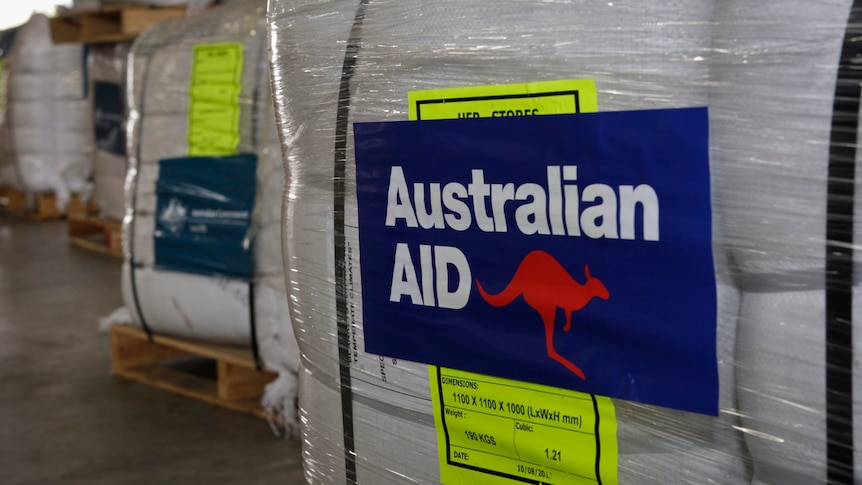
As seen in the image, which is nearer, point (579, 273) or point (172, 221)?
point (579, 273)

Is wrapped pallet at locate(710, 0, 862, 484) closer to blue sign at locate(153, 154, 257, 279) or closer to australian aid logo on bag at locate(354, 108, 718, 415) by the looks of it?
australian aid logo on bag at locate(354, 108, 718, 415)

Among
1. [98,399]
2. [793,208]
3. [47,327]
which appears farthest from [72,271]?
[793,208]

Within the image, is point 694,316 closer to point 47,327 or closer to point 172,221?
point 172,221

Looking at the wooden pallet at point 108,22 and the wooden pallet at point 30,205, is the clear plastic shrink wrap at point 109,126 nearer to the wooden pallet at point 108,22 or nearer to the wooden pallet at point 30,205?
the wooden pallet at point 108,22

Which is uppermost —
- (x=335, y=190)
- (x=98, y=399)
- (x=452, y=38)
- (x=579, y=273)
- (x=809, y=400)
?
(x=452, y=38)

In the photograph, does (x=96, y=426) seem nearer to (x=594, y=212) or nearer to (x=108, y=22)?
(x=594, y=212)

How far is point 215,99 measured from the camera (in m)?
3.18

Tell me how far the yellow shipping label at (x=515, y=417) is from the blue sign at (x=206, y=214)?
70.5 inches

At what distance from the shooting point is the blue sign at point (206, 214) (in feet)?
10.2

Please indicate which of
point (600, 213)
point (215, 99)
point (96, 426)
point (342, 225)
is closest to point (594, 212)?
point (600, 213)

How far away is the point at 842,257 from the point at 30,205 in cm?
870

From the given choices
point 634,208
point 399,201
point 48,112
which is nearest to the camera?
point 634,208

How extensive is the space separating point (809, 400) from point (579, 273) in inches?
13.5

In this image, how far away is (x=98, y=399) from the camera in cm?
359
